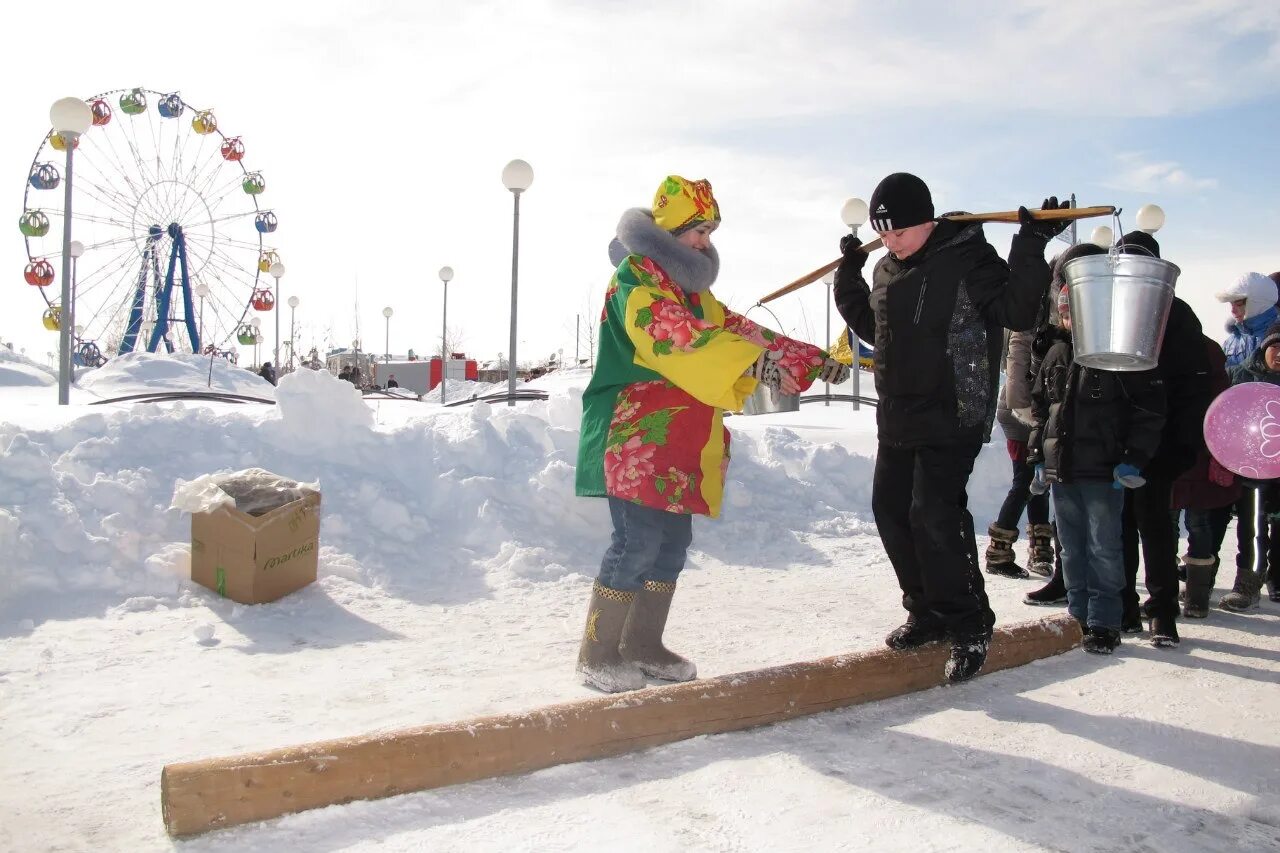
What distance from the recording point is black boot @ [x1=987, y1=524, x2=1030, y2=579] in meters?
5.62

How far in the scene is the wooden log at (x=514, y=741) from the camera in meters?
2.02

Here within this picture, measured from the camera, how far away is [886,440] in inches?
134

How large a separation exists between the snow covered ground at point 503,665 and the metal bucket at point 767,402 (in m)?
0.99

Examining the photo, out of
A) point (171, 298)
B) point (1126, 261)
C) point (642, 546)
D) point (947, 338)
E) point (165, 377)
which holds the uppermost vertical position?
point (171, 298)

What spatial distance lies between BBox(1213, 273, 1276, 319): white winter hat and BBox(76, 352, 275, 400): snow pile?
18031mm

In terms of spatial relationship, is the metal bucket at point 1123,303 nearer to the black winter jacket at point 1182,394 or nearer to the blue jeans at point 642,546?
the black winter jacket at point 1182,394

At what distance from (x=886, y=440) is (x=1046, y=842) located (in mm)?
1585

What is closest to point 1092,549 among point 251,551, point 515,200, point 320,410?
point 251,551

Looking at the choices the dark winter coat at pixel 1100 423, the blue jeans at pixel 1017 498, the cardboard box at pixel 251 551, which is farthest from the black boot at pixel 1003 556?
the cardboard box at pixel 251 551

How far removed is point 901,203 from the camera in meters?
3.28

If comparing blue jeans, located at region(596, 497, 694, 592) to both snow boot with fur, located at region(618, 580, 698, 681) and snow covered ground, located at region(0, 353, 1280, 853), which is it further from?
snow covered ground, located at region(0, 353, 1280, 853)

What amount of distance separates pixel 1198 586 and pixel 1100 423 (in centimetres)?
132

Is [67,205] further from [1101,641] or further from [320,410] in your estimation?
[1101,641]

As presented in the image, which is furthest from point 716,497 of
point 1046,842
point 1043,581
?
point 1043,581
